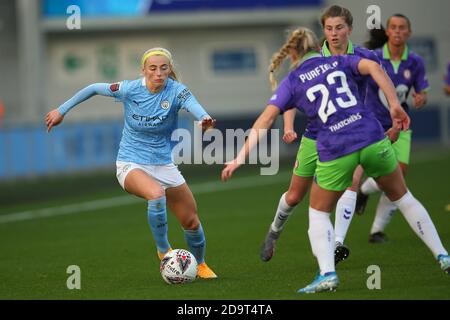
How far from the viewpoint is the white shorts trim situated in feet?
32.0

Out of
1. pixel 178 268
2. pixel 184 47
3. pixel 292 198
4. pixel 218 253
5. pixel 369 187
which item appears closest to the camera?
pixel 178 268

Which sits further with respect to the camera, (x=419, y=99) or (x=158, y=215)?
(x=419, y=99)

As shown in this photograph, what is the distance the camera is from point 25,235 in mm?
14891

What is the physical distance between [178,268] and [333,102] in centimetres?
214

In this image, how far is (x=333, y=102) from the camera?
27.2 feet

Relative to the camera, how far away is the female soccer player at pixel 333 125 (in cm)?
830

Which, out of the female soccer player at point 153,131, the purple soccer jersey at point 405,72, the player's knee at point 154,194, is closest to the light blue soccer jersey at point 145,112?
the female soccer player at point 153,131

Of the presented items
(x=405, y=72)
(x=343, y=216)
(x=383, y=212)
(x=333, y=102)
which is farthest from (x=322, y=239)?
(x=405, y=72)

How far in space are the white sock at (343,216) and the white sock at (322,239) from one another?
198cm

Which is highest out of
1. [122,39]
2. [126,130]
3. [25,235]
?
[122,39]

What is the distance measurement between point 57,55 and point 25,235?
54.6 feet

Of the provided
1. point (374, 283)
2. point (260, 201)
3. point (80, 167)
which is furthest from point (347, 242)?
point (80, 167)

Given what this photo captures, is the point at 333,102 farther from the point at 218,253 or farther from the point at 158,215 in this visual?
the point at 218,253
